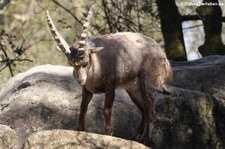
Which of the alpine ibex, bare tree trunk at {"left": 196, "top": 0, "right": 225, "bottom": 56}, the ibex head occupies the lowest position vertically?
bare tree trunk at {"left": 196, "top": 0, "right": 225, "bottom": 56}

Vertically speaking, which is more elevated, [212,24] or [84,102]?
[84,102]

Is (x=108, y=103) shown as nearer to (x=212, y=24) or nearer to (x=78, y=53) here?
(x=78, y=53)

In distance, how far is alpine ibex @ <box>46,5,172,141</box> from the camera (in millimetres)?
5125

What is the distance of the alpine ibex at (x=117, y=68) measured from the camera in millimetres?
5125

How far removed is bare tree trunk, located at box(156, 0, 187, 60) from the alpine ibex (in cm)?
380

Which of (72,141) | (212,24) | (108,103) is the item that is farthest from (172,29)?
(72,141)

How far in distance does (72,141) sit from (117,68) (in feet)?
3.12

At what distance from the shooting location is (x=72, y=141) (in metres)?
4.98

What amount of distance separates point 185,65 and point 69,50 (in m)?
3.78

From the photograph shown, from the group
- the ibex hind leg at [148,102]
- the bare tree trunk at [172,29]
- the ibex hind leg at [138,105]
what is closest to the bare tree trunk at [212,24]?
the bare tree trunk at [172,29]

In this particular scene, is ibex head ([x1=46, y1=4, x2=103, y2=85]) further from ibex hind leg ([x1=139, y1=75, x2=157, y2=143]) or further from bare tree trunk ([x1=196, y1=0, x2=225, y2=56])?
bare tree trunk ([x1=196, y1=0, x2=225, y2=56])

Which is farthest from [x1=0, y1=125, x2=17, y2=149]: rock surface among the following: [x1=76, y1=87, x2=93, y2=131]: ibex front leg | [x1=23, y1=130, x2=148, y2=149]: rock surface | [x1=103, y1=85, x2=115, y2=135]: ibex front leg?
[x1=103, y1=85, x2=115, y2=135]: ibex front leg

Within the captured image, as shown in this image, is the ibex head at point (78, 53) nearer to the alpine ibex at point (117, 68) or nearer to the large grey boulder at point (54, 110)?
the alpine ibex at point (117, 68)

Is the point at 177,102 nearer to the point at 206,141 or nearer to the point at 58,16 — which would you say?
the point at 206,141
